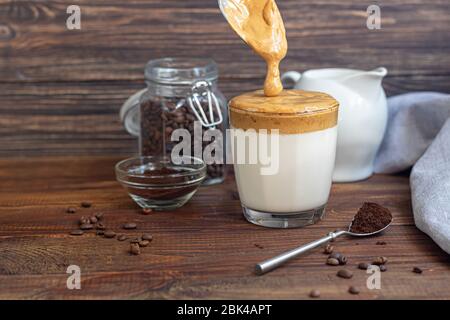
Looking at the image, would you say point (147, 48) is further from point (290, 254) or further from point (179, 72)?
point (290, 254)

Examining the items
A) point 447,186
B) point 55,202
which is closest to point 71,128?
point 55,202

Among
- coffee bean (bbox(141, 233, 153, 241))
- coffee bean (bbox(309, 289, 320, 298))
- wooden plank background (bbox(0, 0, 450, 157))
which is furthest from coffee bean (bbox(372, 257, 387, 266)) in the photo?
wooden plank background (bbox(0, 0, 450, 157))

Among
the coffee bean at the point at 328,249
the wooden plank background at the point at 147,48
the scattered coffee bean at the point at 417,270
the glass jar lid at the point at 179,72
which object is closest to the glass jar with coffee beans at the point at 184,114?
the glass jar lid at the point at 179,72

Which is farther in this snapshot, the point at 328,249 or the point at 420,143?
the point at 420,143

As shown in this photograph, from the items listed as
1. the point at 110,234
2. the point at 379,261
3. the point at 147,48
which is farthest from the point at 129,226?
the point at 147,48

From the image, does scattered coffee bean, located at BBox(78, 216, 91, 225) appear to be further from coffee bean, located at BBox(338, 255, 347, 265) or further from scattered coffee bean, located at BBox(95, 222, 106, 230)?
coffee bean, located at BBox(338, 255, 347, 265)

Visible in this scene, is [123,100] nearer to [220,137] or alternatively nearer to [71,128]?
[71,128]

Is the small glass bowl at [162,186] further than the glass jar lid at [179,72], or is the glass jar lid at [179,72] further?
the glass jar lid at [179,72]

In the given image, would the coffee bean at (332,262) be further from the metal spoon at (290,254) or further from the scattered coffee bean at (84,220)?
the scattered coffee bean at (84,220)
